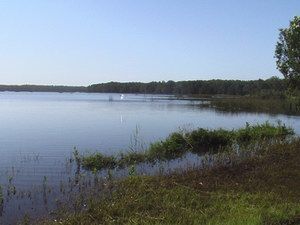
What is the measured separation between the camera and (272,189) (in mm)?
14086

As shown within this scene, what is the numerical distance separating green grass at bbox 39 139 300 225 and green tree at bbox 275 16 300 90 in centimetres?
1648

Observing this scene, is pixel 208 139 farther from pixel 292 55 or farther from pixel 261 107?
pixel 261 107

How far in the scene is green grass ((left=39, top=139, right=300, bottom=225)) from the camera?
414 inches

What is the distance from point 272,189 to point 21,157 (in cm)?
1585

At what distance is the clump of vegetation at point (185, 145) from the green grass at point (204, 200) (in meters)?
5.91

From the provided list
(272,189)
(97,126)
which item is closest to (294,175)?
(272,189)

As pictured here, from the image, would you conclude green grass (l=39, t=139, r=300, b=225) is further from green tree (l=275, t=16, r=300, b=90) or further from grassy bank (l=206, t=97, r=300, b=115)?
grassy bank (l=206, t=97, r=300, b=115)

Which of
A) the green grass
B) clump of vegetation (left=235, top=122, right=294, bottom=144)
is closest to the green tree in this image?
clump of vegetation (left=235, top=122, right=294, bottom=144)

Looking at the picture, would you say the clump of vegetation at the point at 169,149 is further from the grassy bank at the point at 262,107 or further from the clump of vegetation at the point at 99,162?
the grassy bank at the point at 262,107

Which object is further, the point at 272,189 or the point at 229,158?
the point at 229,158

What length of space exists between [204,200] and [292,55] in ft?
77.7

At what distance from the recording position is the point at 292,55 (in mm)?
32969

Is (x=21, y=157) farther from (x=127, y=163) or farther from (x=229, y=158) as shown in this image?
(x=229, y=158)

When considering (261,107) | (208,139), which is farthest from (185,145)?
(261,107)
